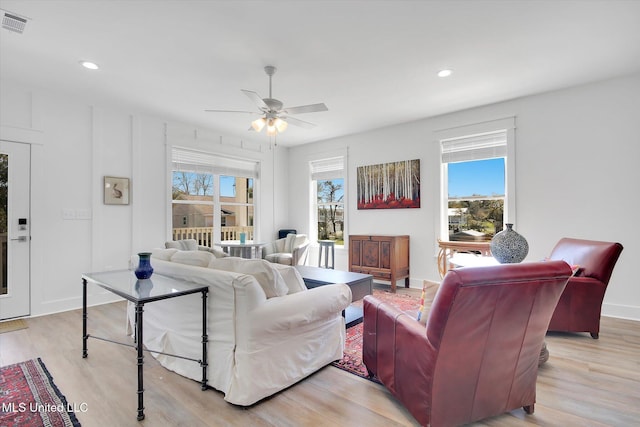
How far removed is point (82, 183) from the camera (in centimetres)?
416

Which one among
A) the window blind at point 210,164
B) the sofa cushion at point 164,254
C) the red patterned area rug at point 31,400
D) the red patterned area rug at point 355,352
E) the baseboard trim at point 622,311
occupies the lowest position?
the red patterned area rug at point 31,400

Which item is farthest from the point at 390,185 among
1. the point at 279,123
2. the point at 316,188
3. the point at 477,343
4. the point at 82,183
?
the point at 82,183

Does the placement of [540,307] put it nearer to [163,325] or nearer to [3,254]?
[163,325]

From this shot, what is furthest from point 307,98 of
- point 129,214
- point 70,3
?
point 129,214

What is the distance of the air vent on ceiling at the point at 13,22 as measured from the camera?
94.7 inches

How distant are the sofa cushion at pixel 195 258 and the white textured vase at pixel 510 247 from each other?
2.19 meters

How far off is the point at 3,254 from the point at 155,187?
6.03 feet

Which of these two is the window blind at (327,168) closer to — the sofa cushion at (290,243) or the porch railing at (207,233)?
the sofa cushion at (290,243)

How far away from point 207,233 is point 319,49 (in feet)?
12.4

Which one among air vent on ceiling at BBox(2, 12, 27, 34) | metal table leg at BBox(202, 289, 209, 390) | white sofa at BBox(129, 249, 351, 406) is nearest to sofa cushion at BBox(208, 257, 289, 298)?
white sofa at BBox(129, 249, 351, 406)

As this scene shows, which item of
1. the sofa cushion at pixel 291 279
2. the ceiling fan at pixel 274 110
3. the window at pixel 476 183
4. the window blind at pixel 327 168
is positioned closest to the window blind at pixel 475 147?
the window at pixel 476 183

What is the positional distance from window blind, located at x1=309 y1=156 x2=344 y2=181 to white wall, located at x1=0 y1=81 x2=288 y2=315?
8.22ft

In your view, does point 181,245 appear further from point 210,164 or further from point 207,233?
point 210,164

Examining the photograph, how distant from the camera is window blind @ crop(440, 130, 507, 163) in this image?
439cm
